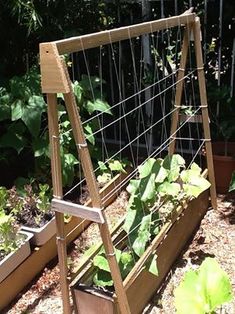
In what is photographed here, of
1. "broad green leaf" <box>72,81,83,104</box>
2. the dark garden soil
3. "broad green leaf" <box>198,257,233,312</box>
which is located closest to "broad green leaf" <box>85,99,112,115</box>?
"broad green leaf" <box>72,81,83,104</box>

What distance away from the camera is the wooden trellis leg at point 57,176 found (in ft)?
5.73

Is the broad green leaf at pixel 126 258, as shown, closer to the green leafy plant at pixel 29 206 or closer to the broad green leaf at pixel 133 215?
the broad green leaf at pixel 133 215

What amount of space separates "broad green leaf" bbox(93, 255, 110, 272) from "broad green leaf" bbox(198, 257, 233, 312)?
0.49m

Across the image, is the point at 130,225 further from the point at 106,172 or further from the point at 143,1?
the point at 143,1

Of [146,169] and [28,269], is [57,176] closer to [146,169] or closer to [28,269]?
[146,169]

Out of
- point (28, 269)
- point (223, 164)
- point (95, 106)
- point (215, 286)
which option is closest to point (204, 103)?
point (223, 164)

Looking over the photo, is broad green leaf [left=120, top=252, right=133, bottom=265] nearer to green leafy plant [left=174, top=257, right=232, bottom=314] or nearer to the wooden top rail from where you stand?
green leafy plant [left=174, top=257, right=232, bottom=314]

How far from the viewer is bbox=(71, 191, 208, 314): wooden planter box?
2.09 m

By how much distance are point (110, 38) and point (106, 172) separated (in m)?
1.64

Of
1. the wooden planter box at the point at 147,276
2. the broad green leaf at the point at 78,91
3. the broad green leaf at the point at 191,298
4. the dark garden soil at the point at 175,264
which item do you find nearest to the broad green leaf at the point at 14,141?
the broad green leaf at the point at 78,91

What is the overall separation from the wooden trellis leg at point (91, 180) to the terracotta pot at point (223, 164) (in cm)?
158

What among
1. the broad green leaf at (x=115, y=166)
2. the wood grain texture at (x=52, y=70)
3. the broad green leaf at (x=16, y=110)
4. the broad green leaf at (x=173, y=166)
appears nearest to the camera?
the wood grain texture at (x=52, y=70)

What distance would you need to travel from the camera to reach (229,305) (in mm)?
2355

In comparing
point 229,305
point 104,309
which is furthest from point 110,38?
point 229,305
